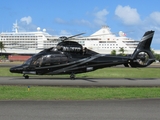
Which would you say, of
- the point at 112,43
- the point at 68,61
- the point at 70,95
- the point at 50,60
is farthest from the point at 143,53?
the point at 112,43

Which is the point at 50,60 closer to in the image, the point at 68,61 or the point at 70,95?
the point at 68,61

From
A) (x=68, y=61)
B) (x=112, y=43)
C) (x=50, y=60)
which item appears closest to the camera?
(x=50, y=60)

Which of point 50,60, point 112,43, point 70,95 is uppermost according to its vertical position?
point 112,43

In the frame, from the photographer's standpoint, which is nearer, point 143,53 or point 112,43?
point 143,53

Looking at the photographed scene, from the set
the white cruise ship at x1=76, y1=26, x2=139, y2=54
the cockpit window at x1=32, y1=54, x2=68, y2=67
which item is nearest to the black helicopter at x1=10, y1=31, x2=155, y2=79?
the cockpit window at x1=32, y1=54, x2=68, y2=67

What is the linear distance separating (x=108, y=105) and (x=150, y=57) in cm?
1671

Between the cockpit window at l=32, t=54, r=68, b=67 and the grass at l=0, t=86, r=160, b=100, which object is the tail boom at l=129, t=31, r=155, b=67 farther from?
the grass at l=0, t=86, r=160, b=100

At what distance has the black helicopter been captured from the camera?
79.8ft

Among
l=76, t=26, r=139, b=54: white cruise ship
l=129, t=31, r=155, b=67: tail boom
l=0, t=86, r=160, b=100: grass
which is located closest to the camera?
l=0, t=86, r=160, b=100: grass

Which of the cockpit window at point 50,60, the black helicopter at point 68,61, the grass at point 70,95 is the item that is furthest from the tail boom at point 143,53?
the grass at point 70,95

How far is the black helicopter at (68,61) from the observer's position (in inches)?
957

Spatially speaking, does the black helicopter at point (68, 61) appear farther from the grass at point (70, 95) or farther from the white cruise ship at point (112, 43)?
the white cruise ship at point (112, 43)

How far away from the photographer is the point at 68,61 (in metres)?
24.9

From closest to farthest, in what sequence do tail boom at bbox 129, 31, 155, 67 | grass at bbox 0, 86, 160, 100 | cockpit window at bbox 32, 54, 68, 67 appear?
grass at bbox 0, 86, 160, 100, cockpit window at bbox 32, 54, 68, 67, tail boom at bbox 129, 31, 155, 67
